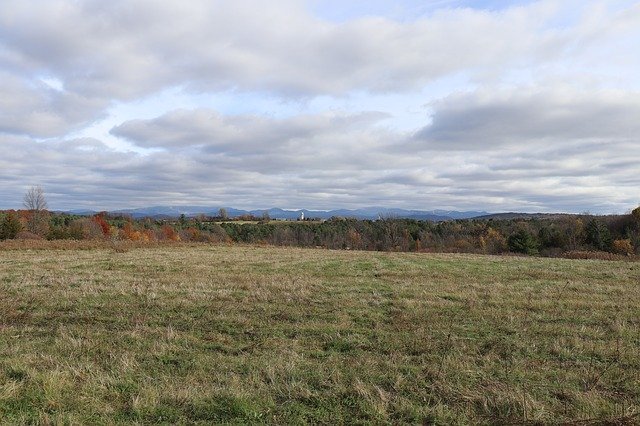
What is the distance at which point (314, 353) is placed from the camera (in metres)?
8.22

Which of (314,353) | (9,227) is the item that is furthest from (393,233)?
(314,353)

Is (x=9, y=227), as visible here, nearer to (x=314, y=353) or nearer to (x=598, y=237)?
(x=314, y=353)

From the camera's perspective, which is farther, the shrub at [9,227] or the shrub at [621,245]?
the shrub at [621,245]

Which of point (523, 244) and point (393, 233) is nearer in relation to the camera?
point (523, 244)

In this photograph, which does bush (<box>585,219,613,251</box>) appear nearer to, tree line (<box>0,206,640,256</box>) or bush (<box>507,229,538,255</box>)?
tree line (<box>0,206,640,256</box>)

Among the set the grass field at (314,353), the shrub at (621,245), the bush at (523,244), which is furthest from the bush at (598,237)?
the grass field at (314,353)

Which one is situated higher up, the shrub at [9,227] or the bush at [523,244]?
the shrub at [9,227]

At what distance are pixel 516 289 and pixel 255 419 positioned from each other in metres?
13.4

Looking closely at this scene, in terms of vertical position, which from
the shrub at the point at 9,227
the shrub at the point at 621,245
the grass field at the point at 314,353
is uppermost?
the shrub at the point at 9,227

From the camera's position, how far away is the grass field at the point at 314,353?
5.69 m

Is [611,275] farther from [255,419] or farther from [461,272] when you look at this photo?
[255,419]

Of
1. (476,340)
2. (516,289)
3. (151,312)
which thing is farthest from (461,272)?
(151,312)

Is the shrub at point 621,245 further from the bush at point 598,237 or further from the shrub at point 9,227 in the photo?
the shrub at point 9,227

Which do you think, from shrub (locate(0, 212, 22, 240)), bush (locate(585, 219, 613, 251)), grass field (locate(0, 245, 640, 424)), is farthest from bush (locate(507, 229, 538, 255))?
shrub (locate(0, 212, 22, 240))
